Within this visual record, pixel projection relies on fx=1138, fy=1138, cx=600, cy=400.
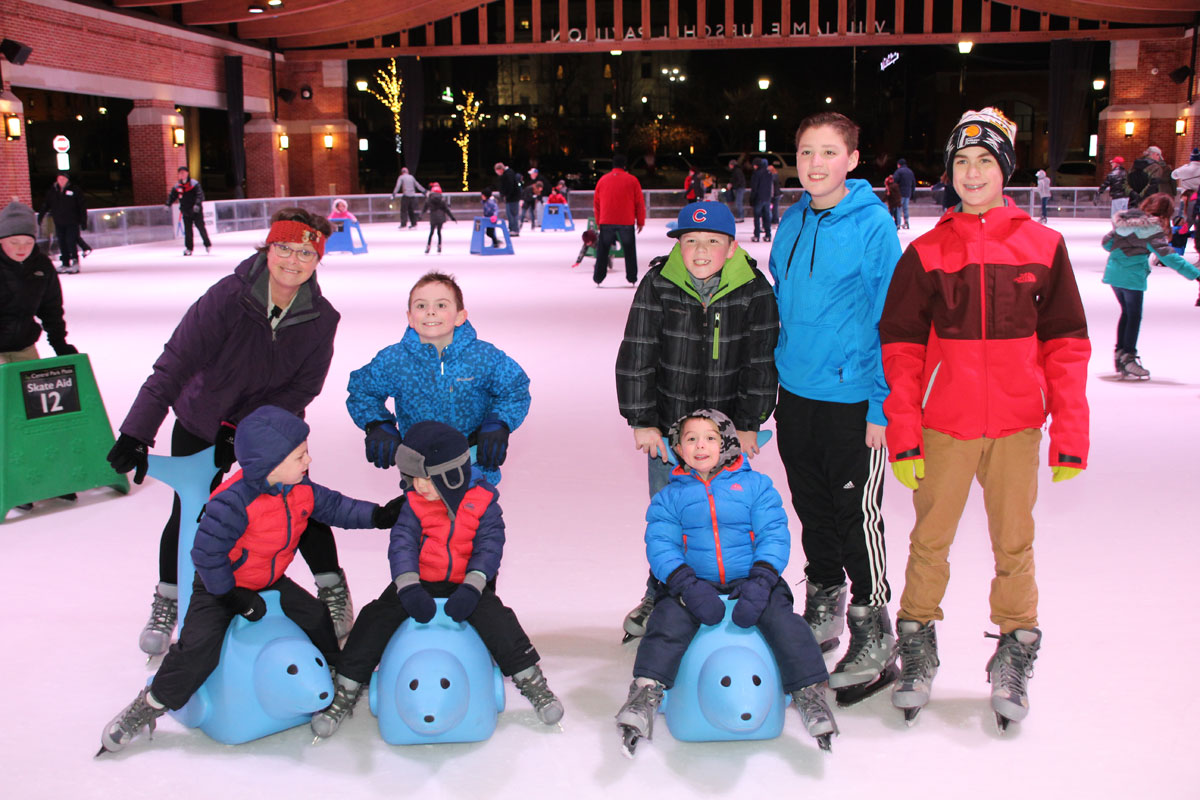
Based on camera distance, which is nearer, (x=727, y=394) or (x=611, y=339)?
(x=727, y=394)

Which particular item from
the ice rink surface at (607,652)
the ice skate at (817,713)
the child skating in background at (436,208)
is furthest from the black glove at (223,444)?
the child skating in background at (436,208)

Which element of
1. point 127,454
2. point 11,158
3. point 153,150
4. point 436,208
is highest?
point 153,150

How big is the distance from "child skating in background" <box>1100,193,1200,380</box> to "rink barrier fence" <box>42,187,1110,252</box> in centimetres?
1528

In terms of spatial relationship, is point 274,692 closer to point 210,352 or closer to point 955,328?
point 210,352

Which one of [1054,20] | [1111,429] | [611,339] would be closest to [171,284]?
[611,339]

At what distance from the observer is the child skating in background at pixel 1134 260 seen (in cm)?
664

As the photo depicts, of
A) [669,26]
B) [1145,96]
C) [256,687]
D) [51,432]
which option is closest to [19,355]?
[51,432]

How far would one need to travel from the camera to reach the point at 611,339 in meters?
8.47

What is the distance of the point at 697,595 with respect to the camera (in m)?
2.57

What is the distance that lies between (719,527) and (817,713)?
47 centimetres

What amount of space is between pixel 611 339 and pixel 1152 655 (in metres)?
5.74

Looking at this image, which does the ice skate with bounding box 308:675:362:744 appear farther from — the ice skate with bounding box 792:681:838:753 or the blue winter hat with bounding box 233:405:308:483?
the ice skate with bounding box 792:681:838:753

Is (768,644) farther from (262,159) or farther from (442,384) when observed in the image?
(262,159)

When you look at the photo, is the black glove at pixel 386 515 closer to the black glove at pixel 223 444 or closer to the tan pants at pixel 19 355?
the black glove at pixel 223 444
